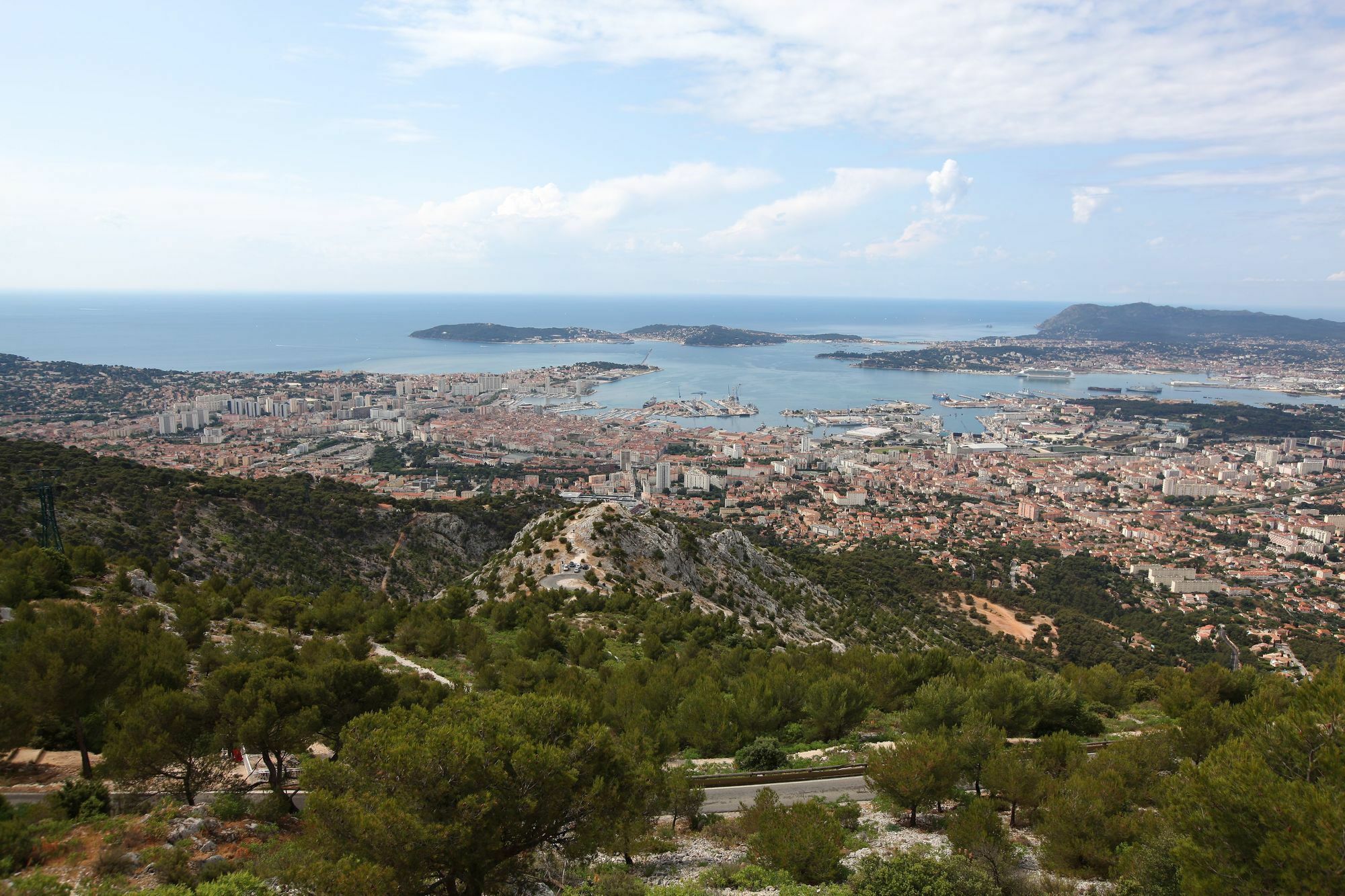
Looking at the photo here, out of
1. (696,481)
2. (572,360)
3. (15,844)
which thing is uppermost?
(572,360)

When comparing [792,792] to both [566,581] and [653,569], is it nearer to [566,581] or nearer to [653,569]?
[566,581]

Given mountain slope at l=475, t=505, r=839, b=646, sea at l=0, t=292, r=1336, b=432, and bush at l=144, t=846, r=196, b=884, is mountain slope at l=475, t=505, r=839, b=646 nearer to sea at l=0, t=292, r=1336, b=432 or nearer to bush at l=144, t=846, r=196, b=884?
bush at l=144, t=846, r=196, b=884

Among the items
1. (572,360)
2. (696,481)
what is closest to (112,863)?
(696,481)

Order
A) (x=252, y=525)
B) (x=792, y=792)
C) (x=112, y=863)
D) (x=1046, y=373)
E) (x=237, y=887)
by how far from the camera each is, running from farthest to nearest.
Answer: (x=1046, y=373), (x=252, y=525), (x=792, y=792), (x=112, y=863), (x=237, y=887)

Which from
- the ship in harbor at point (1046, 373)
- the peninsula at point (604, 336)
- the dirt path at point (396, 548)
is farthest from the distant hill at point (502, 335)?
the dirt path at point (396, 548)

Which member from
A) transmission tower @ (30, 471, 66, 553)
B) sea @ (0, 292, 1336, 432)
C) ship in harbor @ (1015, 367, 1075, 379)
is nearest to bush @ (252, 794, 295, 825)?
transmission tower @ (30, 471, 66, 553)

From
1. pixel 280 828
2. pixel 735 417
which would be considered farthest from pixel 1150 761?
pixel 735 417

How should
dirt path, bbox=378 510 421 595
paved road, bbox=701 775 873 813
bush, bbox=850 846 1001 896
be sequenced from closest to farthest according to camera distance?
bush, bbox=850 846 1001 896, paved road, bbox=701 775 873 813, dirt path, bbox=378 510 421 595
